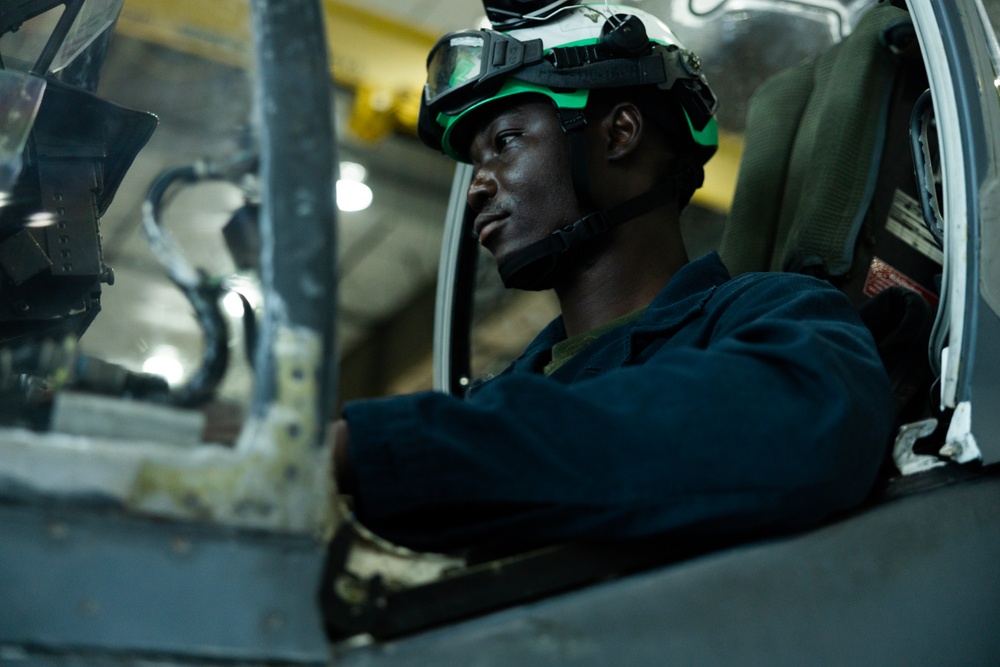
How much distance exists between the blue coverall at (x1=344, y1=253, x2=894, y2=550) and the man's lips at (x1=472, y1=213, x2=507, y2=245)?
0.88 metres

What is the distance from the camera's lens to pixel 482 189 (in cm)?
211

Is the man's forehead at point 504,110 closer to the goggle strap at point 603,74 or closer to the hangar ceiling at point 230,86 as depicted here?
the goggle strap at point 603,74

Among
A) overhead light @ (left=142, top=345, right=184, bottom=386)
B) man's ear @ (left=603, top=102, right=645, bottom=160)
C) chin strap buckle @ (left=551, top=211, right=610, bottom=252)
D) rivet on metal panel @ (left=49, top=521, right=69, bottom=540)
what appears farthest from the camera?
man's ear @ (left=603, top=102, right=645, bottom=160)

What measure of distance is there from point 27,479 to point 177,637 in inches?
7.5

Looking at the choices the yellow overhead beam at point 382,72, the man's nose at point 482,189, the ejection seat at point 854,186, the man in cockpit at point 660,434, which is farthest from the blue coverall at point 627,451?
the yellow overhead beam at point 382,72

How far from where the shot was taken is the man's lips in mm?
2082

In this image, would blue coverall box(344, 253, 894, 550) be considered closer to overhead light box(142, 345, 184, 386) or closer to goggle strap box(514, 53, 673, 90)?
overhead light box(142, 345, 184, 386)

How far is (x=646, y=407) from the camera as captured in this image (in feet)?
3.75

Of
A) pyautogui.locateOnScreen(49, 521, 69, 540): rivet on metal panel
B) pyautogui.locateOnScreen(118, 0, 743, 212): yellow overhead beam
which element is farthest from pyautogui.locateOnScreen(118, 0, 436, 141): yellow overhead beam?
pyautogui.locateOnScreen(49, 521, 69, 540): rivet on metal panel

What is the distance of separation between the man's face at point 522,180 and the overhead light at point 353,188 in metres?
5.66

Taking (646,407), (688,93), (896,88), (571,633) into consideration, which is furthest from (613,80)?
(571,633)

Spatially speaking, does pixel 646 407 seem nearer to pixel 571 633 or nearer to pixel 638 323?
pixel 571 633

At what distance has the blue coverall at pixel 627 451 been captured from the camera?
43.4 inches

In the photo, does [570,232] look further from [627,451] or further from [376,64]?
[376,64]
